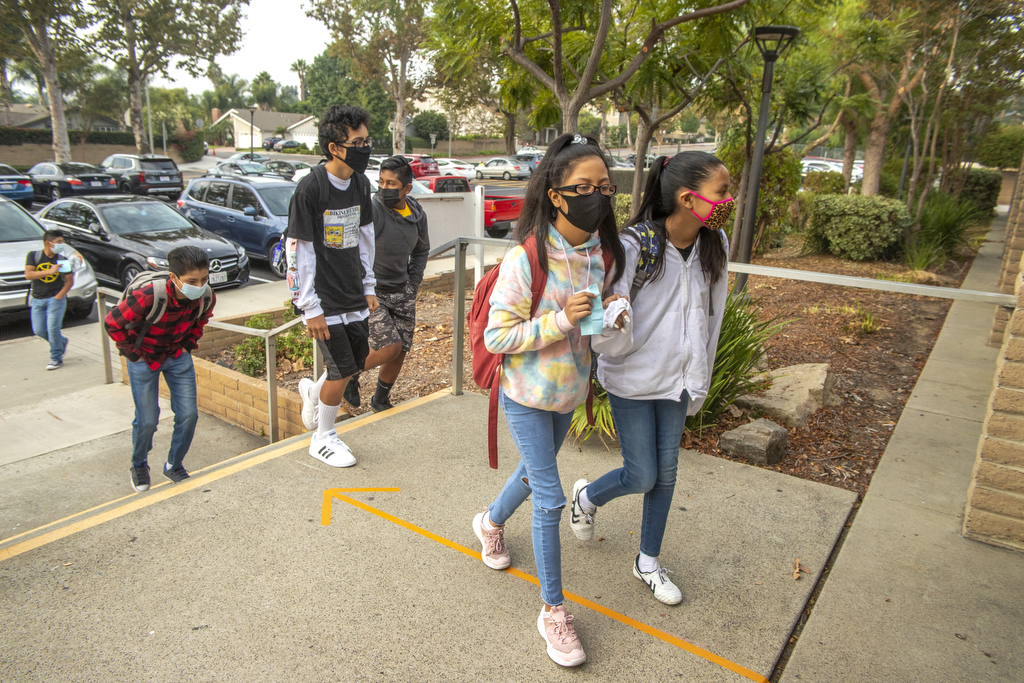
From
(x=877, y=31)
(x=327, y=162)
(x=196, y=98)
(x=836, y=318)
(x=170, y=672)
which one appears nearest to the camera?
(x=170, y=672)

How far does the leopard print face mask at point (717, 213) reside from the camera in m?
2.27

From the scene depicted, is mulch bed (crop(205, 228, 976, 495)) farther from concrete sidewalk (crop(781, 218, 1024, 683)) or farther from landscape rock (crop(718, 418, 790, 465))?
concrete sidewalk (crop(781, 218, 1024, 683))

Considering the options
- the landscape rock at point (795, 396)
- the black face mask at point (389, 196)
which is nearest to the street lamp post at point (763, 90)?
the landscape rock at point (795, 396)

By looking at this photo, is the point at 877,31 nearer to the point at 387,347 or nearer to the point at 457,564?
the point at 387,347

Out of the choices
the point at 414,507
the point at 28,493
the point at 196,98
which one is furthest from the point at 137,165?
the point at 196,98

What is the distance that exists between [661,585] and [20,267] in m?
9.59

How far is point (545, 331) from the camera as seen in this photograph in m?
2.15

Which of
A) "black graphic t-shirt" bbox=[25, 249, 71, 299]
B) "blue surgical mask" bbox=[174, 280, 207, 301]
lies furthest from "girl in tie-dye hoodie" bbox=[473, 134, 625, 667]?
"black graphic t-shirt" bbox=[25, 249, 71, 299]

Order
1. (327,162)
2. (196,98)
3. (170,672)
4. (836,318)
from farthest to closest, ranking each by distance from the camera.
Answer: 1. (196,98)
2. (836,318)
3. (327,162)
4. (170,672)

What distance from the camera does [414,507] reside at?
3.34m

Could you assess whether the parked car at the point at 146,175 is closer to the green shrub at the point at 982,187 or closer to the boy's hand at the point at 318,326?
the boy's hand at the point at 318,326

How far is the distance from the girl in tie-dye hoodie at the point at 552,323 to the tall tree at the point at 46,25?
3208cm

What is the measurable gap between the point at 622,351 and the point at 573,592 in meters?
1.11

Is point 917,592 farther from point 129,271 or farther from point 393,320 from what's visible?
point 129,271
